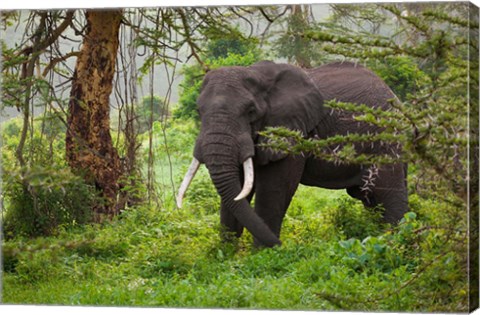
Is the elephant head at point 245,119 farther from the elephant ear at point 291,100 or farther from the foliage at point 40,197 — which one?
the foliage at point 40,197

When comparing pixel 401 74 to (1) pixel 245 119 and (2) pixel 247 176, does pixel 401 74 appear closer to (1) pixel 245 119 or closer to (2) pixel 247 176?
(1) pixel 245 119

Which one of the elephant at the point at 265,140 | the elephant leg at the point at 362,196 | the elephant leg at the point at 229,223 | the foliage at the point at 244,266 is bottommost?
the foliage at the point at 244,266

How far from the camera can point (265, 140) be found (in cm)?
811

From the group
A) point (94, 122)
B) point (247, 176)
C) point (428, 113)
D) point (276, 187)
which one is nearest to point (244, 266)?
point (247, 176)

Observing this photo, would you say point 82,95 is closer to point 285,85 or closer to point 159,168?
point 159,168

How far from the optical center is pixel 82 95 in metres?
8.62

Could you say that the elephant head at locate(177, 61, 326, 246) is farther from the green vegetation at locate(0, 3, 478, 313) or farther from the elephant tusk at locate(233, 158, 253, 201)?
the green vegetation at locate(0, 3, 478, 313)

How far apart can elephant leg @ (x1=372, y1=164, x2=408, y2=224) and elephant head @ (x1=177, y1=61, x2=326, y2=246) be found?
1.98 feet

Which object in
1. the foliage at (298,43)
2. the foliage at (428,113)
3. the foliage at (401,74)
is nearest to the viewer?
the foliage at (428,113)

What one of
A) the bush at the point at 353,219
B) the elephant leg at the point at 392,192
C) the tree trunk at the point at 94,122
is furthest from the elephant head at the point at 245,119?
the tree trunk at the point at 94,122

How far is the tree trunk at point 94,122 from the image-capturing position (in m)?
8.51

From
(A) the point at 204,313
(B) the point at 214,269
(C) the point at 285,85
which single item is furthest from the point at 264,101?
(A) the point at 204,313

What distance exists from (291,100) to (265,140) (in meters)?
0.40

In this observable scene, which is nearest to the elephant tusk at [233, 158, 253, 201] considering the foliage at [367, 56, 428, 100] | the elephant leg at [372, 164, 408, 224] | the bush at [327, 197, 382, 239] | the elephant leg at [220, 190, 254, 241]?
the elephant leg at [220, 190, 254, 241]
